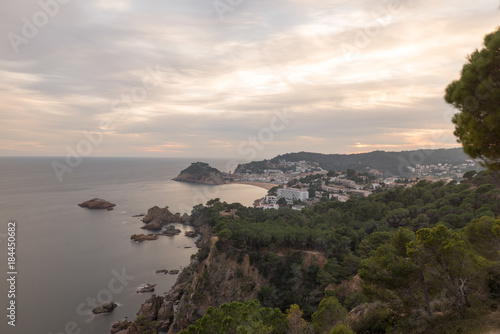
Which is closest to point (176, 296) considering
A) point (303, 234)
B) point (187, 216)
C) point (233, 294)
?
point (233, 294)

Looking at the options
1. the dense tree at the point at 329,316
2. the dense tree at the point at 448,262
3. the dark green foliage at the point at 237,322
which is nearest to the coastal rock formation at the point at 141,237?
the dark green foliage at the point at 237,322

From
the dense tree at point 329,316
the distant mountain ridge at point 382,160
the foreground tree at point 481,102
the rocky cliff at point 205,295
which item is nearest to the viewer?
the foreground tree at point 481,102

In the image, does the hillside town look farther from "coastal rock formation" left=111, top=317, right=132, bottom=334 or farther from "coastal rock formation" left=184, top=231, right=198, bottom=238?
"coastal rock formation" left=111, top=317, right=132, bottom=334

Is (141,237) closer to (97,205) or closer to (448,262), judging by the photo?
(97,205)

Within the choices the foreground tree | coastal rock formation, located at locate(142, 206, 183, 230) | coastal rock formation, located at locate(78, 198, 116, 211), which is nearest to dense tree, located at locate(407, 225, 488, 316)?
the foreground tree

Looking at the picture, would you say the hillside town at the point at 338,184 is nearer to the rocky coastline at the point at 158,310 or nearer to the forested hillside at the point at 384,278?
the rocky coastline at the point at 158,310

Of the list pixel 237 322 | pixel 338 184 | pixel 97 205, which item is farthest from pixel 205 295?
pixel 338 184

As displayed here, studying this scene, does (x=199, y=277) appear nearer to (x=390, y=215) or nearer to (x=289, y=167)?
(x=390, y=215)
